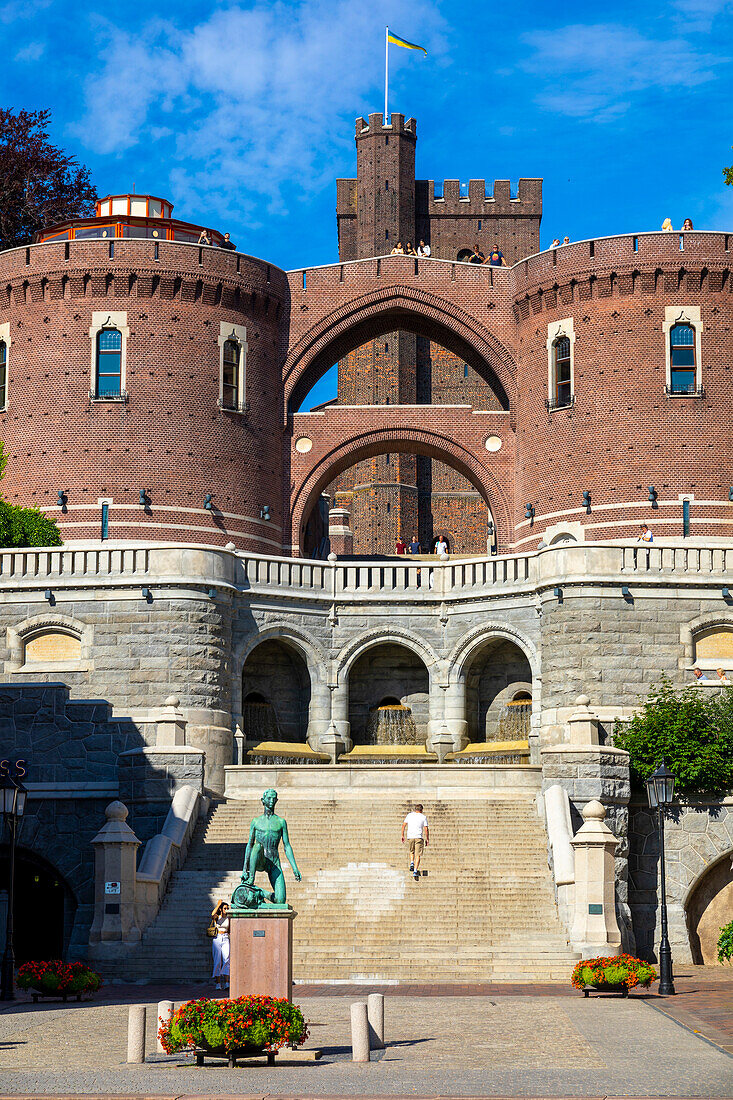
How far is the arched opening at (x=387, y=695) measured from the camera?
41000mm

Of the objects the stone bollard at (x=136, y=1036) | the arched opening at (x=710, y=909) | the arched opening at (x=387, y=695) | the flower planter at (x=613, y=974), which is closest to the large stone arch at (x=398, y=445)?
the arched opening at (x=387, y=695)

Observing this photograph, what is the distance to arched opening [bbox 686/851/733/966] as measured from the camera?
32438 millimetres

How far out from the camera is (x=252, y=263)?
48406 millimetres

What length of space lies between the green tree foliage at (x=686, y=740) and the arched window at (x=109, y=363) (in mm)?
19854

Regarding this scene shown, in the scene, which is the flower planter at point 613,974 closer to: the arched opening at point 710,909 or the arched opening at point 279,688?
the arched opening at point 710,909

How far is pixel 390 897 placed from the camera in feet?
93.6

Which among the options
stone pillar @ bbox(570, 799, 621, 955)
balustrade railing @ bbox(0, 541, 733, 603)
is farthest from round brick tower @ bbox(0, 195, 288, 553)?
stone pillar @ bbox(570, 799, 621, 955)

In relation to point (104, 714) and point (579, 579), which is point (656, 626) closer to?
point (579, 579)

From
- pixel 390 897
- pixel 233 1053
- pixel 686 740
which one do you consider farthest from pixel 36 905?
pixel 233 1053

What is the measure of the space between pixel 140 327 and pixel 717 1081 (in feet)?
114

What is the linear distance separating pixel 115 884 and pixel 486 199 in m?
56.4

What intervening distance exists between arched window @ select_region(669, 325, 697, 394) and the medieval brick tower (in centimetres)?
2691

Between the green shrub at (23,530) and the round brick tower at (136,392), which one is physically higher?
the round brick tower at (136,392)

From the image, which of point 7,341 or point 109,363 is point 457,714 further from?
point 7,341
